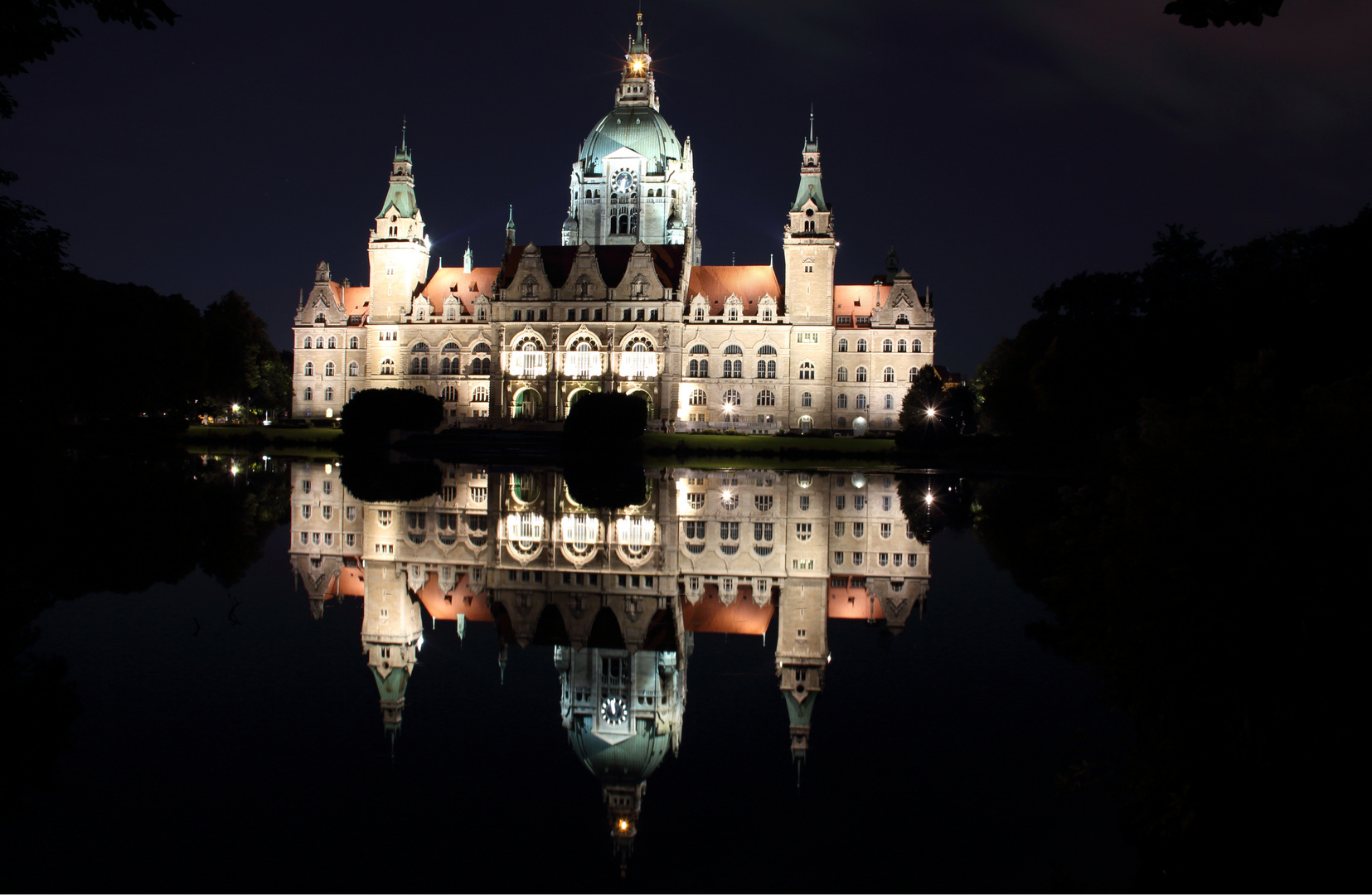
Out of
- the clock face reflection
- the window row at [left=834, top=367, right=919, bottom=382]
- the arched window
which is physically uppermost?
the arched window

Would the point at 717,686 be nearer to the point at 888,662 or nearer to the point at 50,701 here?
the point at 888,662

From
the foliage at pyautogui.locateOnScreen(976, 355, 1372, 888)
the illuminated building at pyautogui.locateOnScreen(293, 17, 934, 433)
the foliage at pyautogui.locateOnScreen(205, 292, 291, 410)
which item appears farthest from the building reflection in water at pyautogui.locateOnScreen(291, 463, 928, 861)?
the foliage at pyautogui.locateOnScreen(205, 292, 291, 410)

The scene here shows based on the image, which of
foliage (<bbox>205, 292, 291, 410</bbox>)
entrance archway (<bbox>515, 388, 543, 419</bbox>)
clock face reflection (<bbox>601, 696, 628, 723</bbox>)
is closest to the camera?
clock face reflection (<bbox>601, 696, 628, 723</bbox>)

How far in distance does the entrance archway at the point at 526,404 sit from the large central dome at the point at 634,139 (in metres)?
33.6

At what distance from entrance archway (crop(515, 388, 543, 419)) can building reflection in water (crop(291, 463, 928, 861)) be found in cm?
5857

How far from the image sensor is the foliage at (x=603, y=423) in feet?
205

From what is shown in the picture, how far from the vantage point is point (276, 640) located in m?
11.1

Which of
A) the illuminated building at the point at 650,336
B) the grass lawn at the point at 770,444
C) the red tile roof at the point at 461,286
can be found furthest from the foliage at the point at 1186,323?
the red tile roof at the point at 461,286

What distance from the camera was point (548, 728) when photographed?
319 inches

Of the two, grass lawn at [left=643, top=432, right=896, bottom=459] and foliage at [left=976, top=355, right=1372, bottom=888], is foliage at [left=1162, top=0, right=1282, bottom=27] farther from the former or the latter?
grass lawn at [left=643, top=432, right=896, bottom=459]

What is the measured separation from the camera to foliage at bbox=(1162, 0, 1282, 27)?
5.78 metres

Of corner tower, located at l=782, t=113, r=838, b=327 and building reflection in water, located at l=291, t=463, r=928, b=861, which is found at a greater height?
corner tower, located at l=782, t=113, r=838, b=327

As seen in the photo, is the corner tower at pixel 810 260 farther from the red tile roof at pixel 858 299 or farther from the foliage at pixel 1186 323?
the foliage at pixel 1186 323

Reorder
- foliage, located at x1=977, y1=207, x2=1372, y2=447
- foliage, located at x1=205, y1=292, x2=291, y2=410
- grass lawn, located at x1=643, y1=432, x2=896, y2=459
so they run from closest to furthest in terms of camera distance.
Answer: foliage, located at x1=977, y1=207, x2=1372, y2=447 → grass lawn, located at x1=643, y1=432, x2=896, y2=459 → foliage, located at x1=205, y1=292, x2=291, y2=410
